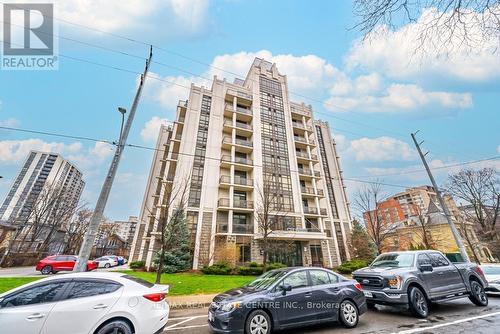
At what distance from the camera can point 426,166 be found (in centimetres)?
1480

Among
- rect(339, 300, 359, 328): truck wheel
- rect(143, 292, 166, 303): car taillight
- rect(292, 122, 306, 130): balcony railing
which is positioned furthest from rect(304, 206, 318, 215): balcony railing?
rect(143, 292, 166, 303): car taillight

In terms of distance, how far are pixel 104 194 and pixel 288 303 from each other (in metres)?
6.76

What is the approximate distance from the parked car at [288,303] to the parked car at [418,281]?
1.17 meters

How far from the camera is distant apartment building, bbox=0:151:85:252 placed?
100ft

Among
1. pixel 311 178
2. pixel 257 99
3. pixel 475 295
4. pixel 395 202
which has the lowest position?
Result: pixel 475 295

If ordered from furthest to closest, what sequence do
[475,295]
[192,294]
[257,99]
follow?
1. [257,99]
2. [192,294]
3. [475,295]

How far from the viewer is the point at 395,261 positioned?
7652mm

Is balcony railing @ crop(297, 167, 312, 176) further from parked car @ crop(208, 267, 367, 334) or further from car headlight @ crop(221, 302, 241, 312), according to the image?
car headlight @ crop(221, 302, 241, 312)

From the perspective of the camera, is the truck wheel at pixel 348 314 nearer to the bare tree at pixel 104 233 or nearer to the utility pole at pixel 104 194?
the utility pole at pixel 104 194

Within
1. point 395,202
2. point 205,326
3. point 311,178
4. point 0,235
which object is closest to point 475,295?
point 205,326

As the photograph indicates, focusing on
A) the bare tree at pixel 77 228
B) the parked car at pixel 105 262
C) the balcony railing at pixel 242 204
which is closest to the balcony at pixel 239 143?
the balcony railing at pixel 242 204

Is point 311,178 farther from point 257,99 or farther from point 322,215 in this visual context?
point 257,99

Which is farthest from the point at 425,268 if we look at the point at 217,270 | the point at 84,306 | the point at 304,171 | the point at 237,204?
the point at 304,171

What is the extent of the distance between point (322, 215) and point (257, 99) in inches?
753
